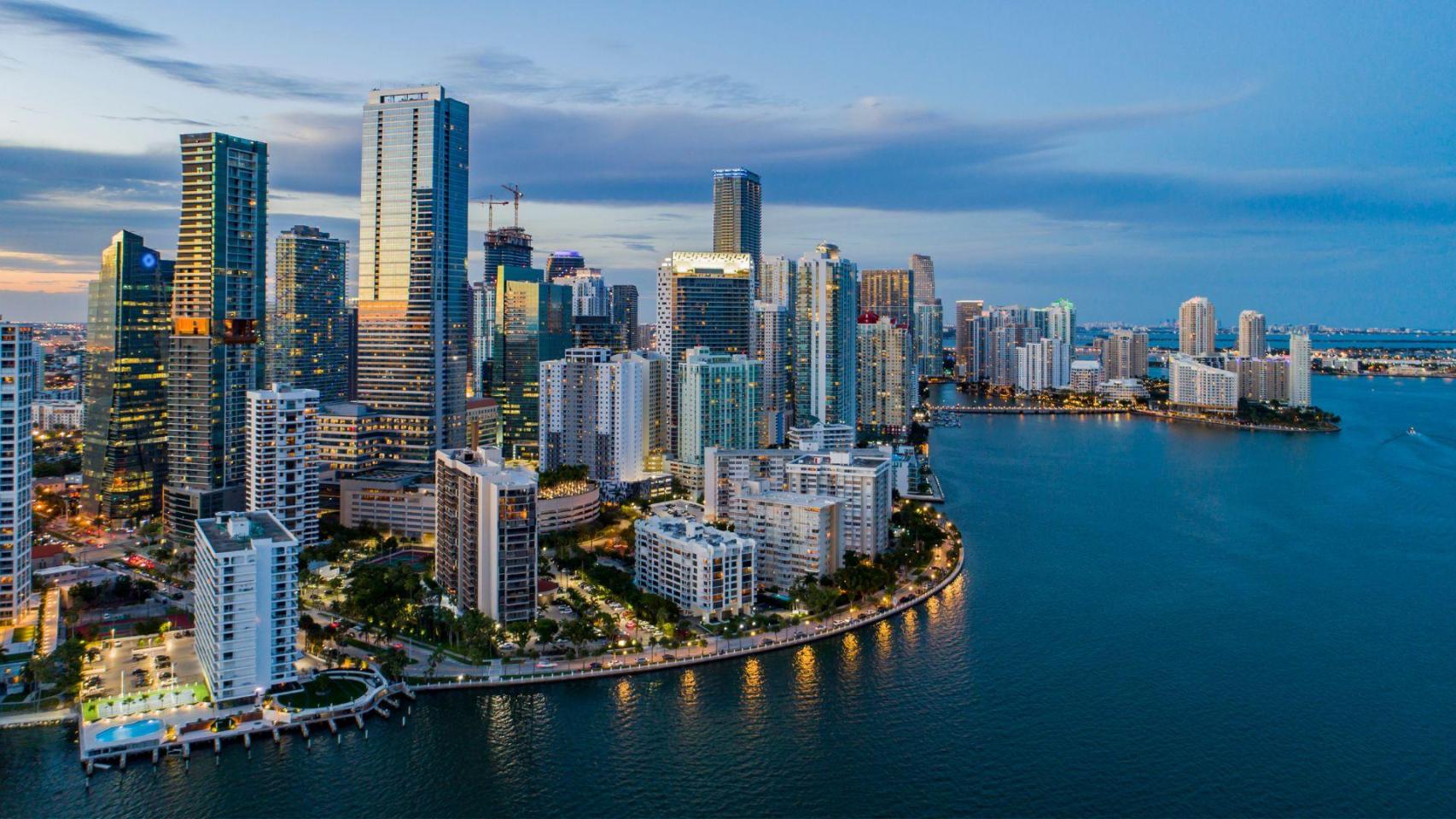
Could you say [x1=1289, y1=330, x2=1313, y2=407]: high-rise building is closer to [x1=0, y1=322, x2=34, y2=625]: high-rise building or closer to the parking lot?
the parking lot

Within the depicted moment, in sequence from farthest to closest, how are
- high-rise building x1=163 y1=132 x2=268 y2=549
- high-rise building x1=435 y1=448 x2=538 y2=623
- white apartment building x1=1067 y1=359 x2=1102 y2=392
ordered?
1. white apartment building x1=1067 y1=359 x2=1102 y2=392
2. high-rise building x1=163 y1=132 x2=268 y2=549
3. high-rise building x1=435 y1=448 x2=538 y2=623

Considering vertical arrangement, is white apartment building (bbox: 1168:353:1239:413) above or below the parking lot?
above

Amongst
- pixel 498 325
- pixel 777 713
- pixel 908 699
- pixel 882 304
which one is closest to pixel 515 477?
pixel 777 713

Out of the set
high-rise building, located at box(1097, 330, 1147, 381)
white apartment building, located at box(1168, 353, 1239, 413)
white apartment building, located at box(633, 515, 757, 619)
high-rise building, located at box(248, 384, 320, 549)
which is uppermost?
high-rise building, located at box(1097, 330, 1147, 381)

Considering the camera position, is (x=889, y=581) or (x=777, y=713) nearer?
(x=777, y=713)

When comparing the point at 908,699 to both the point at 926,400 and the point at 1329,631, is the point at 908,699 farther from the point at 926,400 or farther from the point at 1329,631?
→ the point at 926,400

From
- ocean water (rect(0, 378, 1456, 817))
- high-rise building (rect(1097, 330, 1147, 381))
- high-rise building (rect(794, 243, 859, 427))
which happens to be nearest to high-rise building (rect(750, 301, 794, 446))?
high-rise building (rect(794, 243, 859, 427))

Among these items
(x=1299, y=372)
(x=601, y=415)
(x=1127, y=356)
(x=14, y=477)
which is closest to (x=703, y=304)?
(x=601, y=415)
